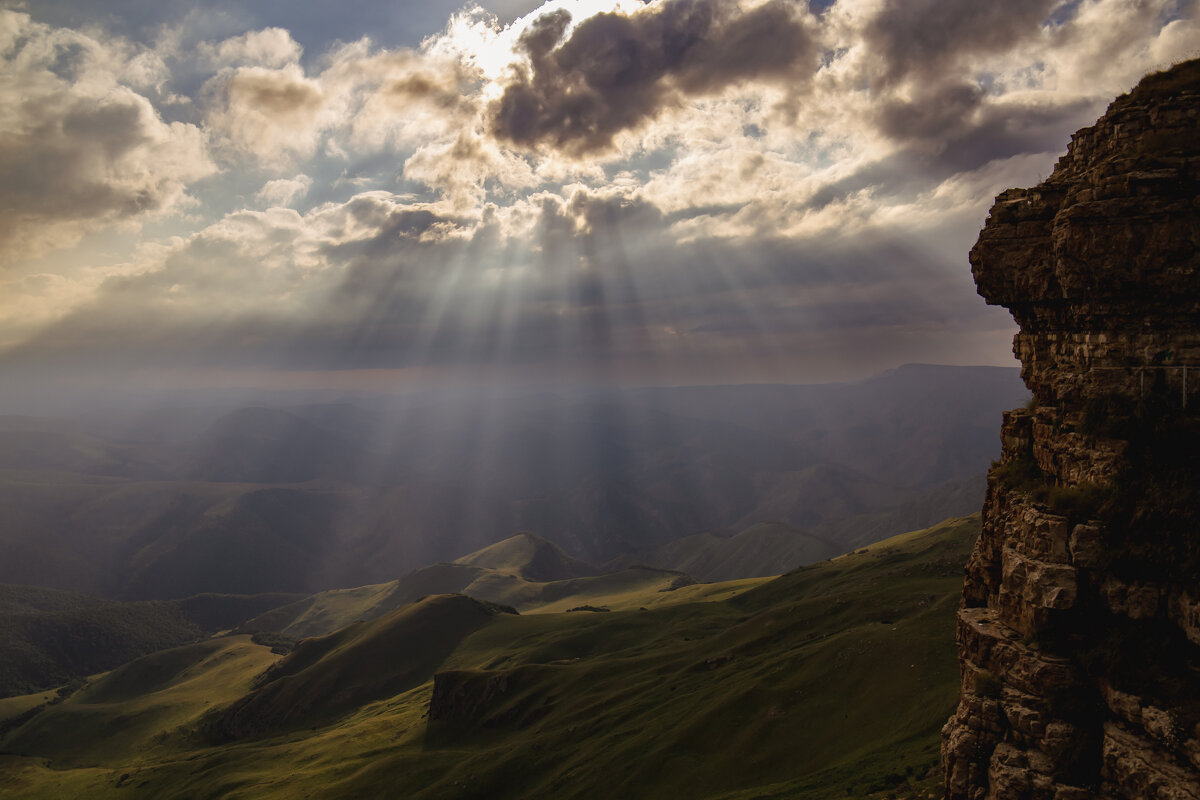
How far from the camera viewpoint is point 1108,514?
702 inches

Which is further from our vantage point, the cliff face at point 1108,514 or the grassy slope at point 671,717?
the grassy slope at point 671,717

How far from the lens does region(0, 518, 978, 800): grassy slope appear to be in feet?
198

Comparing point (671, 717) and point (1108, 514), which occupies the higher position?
point (1108, 514)

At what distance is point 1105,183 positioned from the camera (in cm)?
1955

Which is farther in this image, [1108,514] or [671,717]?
[671,717]

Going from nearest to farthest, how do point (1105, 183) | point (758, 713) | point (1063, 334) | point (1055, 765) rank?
1. point (1055, 765)
2. point (1105, 183)
3. point (1063, 334)
4. point (758, 713)

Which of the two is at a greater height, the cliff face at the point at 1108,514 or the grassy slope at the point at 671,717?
the cliff face at the point at 1108,514

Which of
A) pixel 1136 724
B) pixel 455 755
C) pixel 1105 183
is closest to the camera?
pixel 1136 724

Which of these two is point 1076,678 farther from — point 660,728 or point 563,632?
point 563,632

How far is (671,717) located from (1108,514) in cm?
7559

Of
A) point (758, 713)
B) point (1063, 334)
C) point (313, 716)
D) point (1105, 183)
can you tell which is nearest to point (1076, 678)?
point (1063, 334)

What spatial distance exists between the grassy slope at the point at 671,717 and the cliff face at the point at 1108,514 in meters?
28.1

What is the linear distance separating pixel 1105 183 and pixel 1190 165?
1.97m

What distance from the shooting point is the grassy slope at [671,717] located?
6041cm
